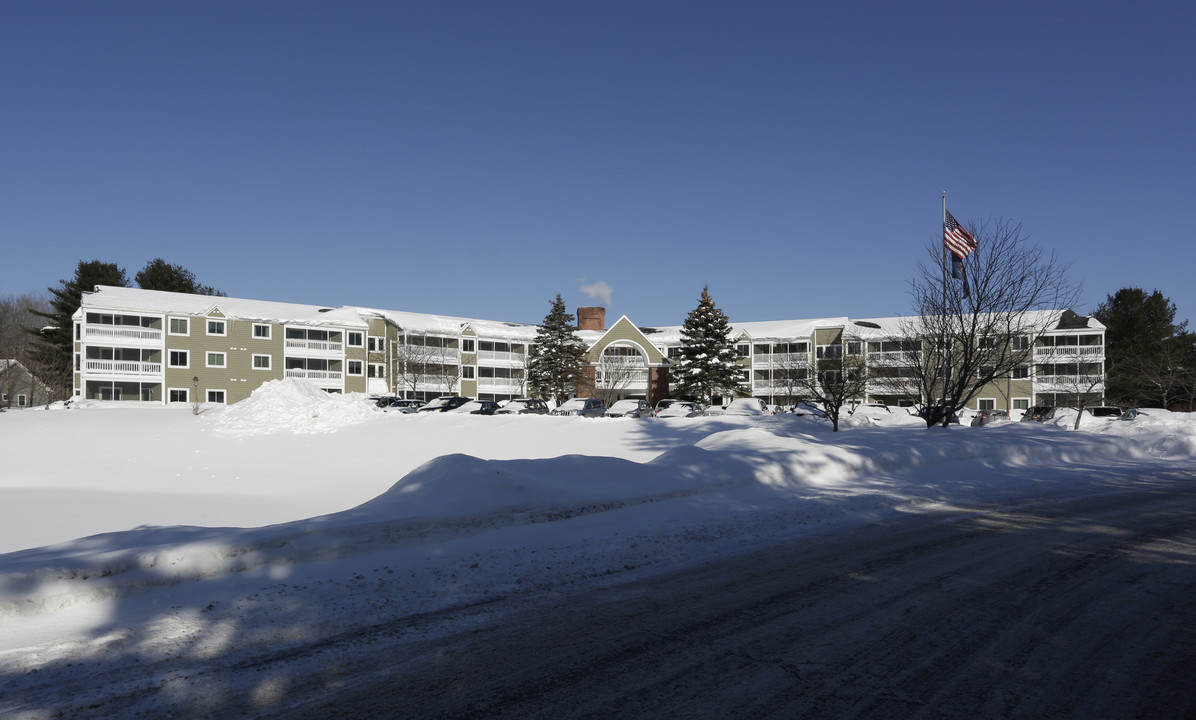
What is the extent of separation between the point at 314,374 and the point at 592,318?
34.0 metres

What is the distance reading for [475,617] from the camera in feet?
20.4

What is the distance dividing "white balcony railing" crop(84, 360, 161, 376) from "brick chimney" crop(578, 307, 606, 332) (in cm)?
4488

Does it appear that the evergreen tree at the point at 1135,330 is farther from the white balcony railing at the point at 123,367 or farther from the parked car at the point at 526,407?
the white balcony railing at the point at 123,367

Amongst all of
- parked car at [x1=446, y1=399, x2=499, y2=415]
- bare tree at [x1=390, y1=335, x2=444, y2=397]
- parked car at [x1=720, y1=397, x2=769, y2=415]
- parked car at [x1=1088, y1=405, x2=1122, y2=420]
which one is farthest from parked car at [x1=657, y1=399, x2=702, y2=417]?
bare tree at [x1=390, y1=335, x2=444, y2=397]

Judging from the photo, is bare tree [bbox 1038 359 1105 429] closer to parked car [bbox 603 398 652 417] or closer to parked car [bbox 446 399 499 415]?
parked car [bbox 603 398 652 417]

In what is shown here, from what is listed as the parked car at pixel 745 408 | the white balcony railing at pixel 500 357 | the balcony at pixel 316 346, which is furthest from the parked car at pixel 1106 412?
the balcony at pixel 316 346

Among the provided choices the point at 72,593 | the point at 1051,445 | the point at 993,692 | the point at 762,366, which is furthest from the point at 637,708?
the point at 762,366

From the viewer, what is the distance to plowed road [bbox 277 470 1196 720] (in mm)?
4383

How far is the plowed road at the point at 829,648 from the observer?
438 cm

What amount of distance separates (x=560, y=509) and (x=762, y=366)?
69.4 m

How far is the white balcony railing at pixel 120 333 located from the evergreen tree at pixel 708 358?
43.9 m

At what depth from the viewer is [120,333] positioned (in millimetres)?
59938

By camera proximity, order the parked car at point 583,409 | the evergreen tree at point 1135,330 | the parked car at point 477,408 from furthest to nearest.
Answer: the evergreen tree at point 1135,330 < the parked car at point 477,408 < the parked car at point 583,409

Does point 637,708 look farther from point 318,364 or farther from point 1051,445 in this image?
point 318,364
